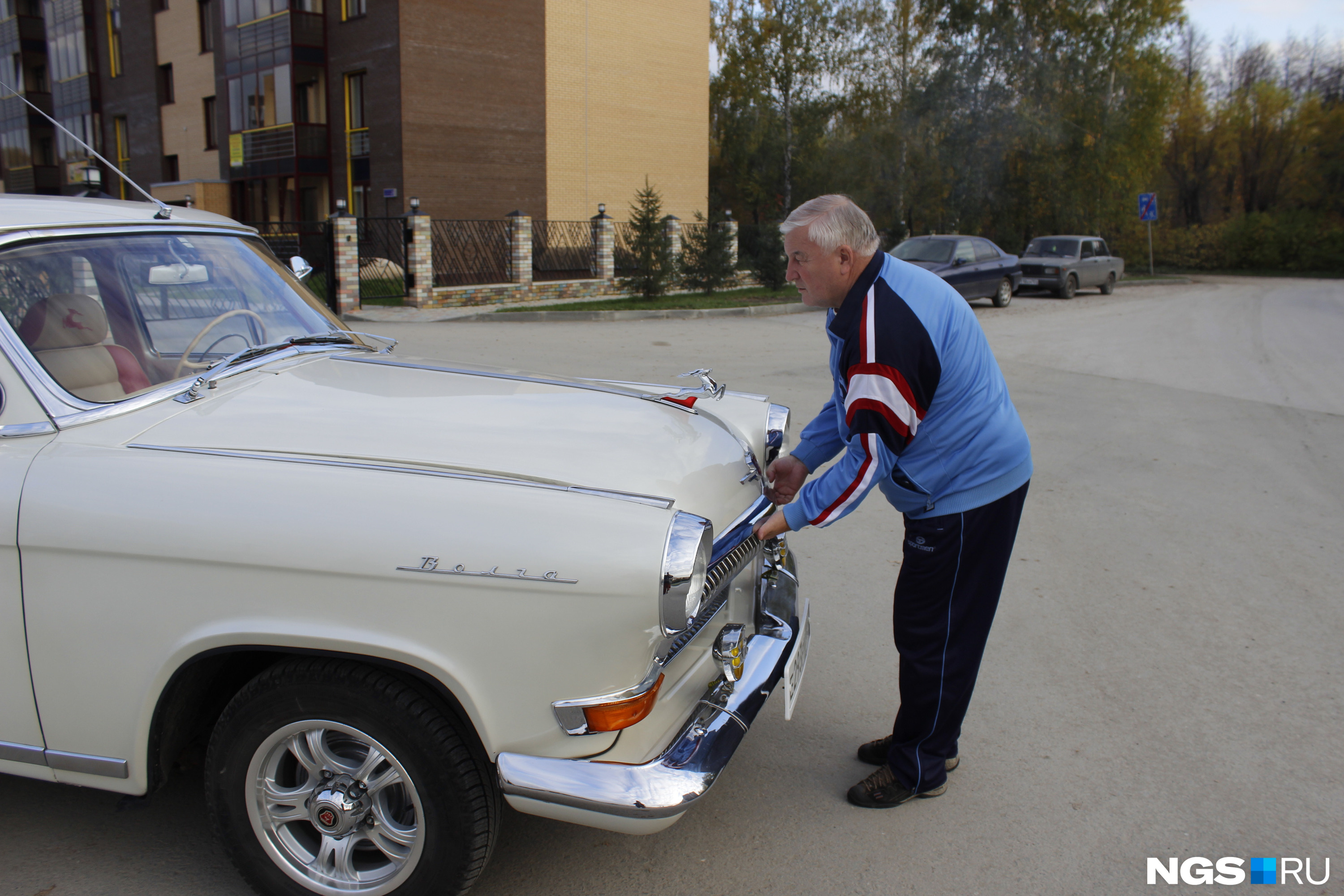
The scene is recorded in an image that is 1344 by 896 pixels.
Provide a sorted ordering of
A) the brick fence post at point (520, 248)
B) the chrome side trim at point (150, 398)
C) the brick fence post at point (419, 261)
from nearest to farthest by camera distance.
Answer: the chrome side trim at point (150, 398) → the brick fence post at point (419, 261) → the brick fence post at point (520, 248)

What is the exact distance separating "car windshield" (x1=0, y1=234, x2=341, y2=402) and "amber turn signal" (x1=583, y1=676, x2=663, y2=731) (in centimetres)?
161

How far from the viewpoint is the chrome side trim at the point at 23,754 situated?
2389 mm

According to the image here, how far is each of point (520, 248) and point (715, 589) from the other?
21754 mm

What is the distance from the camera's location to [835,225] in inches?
105

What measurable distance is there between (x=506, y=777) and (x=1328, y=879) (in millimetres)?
2334

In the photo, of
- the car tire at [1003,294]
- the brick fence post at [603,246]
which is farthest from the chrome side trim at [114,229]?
the brick fence post at [603,246]

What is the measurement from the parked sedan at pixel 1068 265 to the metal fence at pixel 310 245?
17161 mm

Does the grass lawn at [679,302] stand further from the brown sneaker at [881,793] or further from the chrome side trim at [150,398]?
the brown sneaker at [881,793]

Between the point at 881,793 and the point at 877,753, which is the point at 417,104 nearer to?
the point at 877,753

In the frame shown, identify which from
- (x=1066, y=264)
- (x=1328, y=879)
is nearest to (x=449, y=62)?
(x=1066, y=264)

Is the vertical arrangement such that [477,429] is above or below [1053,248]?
below

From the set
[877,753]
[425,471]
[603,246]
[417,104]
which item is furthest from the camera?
[417,104]

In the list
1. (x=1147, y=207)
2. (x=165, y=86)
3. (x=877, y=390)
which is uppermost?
(x=165, y=86)

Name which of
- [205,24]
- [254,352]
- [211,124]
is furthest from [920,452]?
[205,24]
